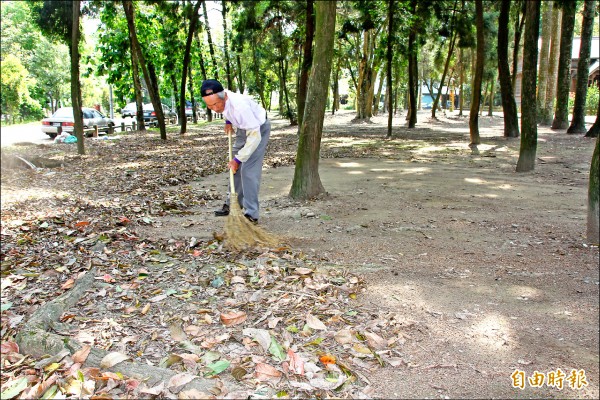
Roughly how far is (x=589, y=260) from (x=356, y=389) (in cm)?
272

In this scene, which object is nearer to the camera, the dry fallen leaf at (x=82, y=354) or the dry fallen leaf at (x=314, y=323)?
the dry fallen leaf at (x=82, y=354)

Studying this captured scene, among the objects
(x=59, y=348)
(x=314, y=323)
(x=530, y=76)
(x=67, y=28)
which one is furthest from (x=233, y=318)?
(x=67, y=28)

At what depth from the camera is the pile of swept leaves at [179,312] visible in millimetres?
2553

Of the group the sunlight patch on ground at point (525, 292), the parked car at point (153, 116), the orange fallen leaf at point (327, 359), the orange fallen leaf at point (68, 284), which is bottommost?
the orange fallen leaf at point (327, 359)

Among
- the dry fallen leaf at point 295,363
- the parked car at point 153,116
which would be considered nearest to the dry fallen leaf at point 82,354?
the dry fallen leaf at point 295,363

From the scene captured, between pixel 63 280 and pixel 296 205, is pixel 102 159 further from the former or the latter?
pixel 63 280

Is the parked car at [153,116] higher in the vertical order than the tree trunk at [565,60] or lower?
lower

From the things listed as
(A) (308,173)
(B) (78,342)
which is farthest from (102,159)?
(B) (78,342)

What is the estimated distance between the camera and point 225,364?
9.02 feet

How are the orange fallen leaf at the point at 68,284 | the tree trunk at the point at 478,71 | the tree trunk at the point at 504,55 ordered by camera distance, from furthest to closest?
the tree trunk at the point at 504,55 → the tree trunk at the point at 478,71 → the orange fallen leaf at the point at 68,284

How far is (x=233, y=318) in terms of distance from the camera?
3.27 metres

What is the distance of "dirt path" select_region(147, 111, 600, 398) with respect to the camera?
2699 millimetres

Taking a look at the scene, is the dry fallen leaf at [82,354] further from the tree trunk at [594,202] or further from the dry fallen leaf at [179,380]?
the tree trunk at [594,202]

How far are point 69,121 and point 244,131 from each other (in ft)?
47.7
